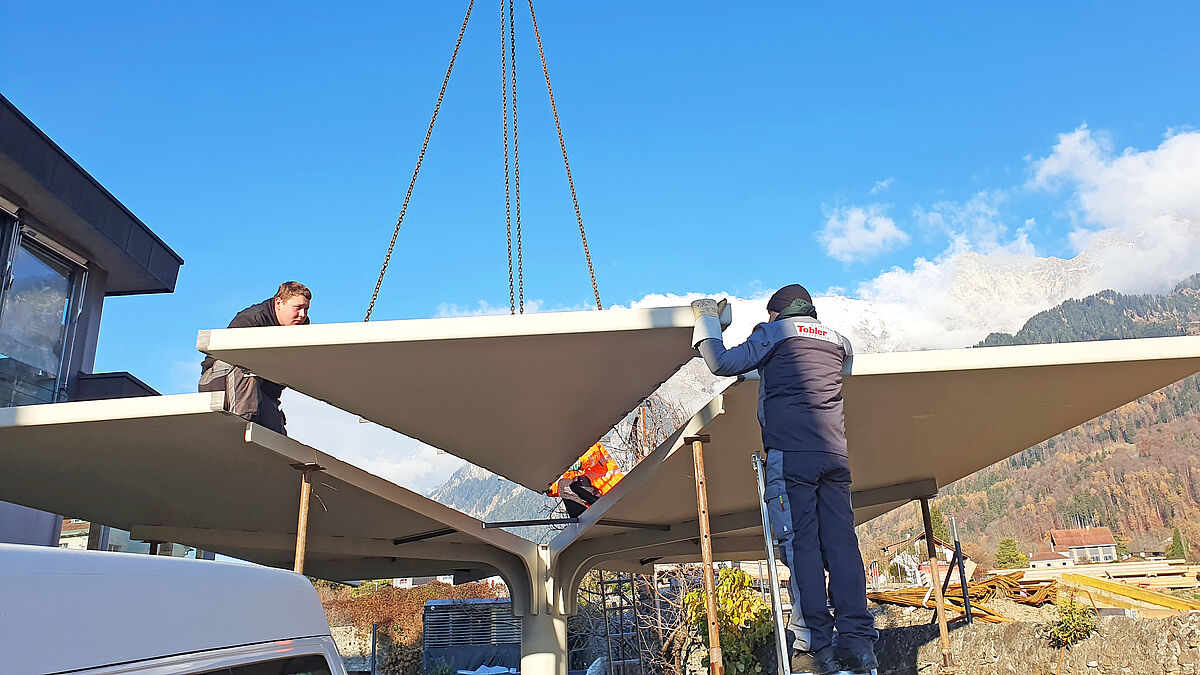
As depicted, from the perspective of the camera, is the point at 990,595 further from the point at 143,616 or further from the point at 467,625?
the point at 467,625

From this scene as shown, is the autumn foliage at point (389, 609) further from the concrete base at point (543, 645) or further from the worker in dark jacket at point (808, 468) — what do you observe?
the worker in dark jacket at point (808, 468)

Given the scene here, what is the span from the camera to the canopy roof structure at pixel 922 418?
17.0 ft

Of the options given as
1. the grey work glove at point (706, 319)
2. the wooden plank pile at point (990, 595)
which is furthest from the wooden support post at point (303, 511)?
the wooden plank pile at point (990, 595)

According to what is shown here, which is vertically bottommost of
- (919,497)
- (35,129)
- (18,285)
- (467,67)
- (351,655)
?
(351,655)

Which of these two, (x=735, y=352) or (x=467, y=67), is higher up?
(x=467, y=67)

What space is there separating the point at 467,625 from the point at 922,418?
16.3 meters

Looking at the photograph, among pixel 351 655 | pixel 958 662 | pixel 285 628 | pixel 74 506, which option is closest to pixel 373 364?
pixel 285 628

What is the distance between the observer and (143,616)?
159 centimetres

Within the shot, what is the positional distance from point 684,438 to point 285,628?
4170 mm

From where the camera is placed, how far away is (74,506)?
27.3ft

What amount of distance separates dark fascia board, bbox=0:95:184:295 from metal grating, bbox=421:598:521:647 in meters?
11.6

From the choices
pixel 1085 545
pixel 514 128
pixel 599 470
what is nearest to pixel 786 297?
pixel 514 128

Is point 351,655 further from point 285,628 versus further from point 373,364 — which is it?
point 285,628

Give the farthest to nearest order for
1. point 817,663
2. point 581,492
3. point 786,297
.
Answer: point 581,492
point 786,297
point 817,663
